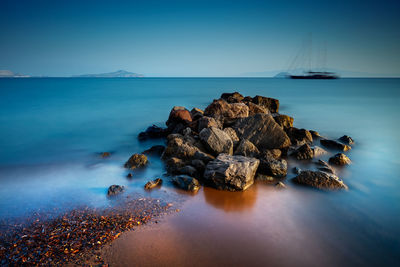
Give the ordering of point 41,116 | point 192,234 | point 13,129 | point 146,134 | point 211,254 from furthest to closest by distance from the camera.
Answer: point 41,116 → point 13,129 → point 146,134 → point 192,234 → point 211,254

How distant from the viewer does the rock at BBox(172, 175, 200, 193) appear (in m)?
6.02

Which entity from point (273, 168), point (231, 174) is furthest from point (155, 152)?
point (273, 168)

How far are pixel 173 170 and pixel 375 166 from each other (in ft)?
24.0

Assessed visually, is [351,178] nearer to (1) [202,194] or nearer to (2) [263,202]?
(2) [263,202]

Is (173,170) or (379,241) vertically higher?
(173,170)

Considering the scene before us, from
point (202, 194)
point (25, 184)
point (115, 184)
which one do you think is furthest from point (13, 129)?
point (202, 194)

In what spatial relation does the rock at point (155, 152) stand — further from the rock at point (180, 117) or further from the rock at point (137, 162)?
the rock at point (180, 117)

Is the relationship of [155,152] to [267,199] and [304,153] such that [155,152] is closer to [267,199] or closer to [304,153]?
[267,199]

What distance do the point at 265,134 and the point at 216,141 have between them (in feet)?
6.81

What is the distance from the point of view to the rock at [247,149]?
25.0 ft

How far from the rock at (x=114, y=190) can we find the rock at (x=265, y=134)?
182 inches

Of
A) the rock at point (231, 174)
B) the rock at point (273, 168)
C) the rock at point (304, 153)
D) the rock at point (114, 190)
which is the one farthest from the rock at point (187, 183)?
the rock at point (304, 153)

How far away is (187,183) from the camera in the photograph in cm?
611

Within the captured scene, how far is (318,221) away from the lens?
197 inches
